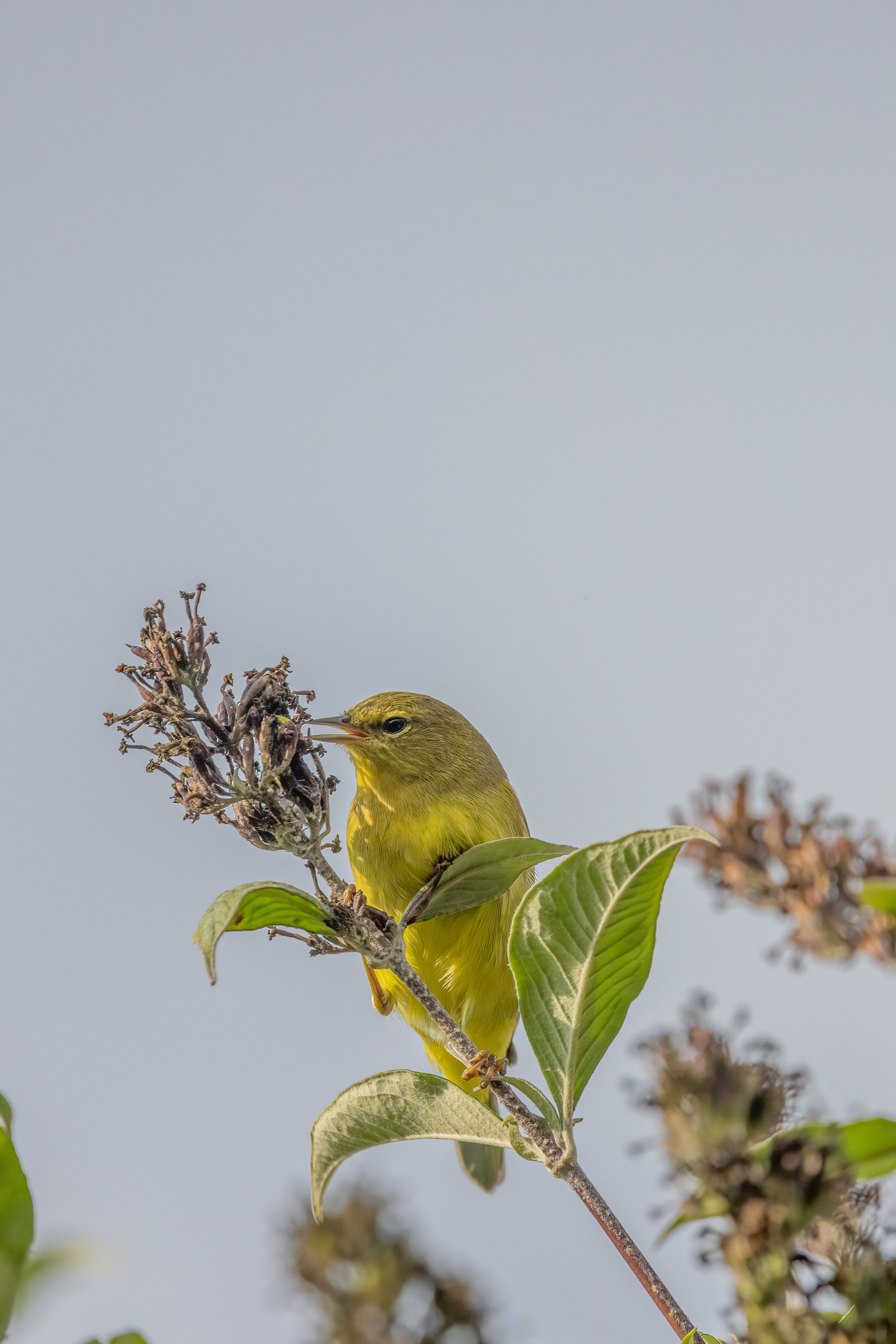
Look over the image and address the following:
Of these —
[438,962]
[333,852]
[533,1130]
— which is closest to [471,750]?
[438,962]

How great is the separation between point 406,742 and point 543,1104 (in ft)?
7.55

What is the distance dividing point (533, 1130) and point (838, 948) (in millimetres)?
1145

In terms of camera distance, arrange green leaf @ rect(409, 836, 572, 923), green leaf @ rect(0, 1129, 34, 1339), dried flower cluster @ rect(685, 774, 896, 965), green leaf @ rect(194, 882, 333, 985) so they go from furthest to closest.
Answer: green leaf @ rect(409, 836, 572, 923) → green leaf @ rect(194, 882, 333, 985) → green leaf @ rect(0, 1129, 34, 1339) → dried flower cluster @ rect(685, 774, 896, 965)

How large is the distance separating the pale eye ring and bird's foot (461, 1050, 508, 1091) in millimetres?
1418

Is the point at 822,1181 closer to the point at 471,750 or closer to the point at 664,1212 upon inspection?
the point at 664,1212

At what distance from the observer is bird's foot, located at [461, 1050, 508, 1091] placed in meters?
1.94

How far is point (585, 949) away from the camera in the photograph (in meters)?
1.87

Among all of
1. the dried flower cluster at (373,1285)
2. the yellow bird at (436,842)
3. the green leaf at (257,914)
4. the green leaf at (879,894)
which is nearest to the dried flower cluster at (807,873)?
the green leaf at (879,894)

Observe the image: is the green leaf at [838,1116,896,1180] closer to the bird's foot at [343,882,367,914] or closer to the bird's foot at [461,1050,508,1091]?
the bird's foot at [461,1050,508,1091]

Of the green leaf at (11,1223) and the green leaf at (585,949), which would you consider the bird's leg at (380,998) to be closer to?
the green leaf at (585,949)

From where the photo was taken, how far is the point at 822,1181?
3.21 ft

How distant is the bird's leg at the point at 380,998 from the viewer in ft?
12.0

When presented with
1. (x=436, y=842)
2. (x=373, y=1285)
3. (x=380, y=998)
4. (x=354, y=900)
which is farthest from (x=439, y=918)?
(x=373, y=1285)

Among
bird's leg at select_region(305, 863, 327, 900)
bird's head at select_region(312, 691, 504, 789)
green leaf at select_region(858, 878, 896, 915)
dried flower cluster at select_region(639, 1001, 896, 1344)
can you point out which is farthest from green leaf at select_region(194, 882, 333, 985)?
bird's head at select_region(312, 691, 504, 789)
